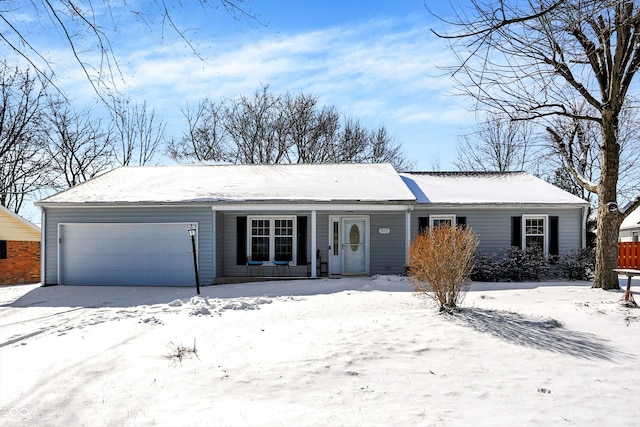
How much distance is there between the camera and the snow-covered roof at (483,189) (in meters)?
16.9

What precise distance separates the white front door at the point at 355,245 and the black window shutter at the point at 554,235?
6.21 metres

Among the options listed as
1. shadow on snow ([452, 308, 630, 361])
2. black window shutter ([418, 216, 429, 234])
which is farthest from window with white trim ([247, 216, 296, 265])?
shadow on snow ([452, 308, 630, 361])

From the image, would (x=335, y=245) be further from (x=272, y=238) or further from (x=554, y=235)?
(x=554, y=235)

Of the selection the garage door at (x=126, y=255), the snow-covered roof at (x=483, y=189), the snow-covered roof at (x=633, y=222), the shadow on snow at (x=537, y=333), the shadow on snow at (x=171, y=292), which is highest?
the snow-covered roof at (x=483, y=189)

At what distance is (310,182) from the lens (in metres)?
17.7

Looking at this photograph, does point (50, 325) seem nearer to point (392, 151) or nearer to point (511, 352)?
point (511, 352)

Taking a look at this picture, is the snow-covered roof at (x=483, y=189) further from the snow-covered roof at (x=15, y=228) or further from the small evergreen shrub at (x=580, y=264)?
the snow-covered roof at (x=15, y=228)

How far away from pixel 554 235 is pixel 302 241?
8.47m

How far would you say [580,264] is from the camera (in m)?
16.1

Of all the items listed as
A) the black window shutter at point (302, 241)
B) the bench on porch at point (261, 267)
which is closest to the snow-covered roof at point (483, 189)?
the black window shutter at point (302, 241)

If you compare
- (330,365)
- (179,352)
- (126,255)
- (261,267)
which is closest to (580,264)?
(261,267)

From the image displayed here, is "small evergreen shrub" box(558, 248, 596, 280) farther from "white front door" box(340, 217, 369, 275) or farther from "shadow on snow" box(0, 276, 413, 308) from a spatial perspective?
Result: "white front door" box(340, 217, 369, 275)

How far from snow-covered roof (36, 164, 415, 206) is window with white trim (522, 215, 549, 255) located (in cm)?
433

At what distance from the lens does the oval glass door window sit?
1678 cm
